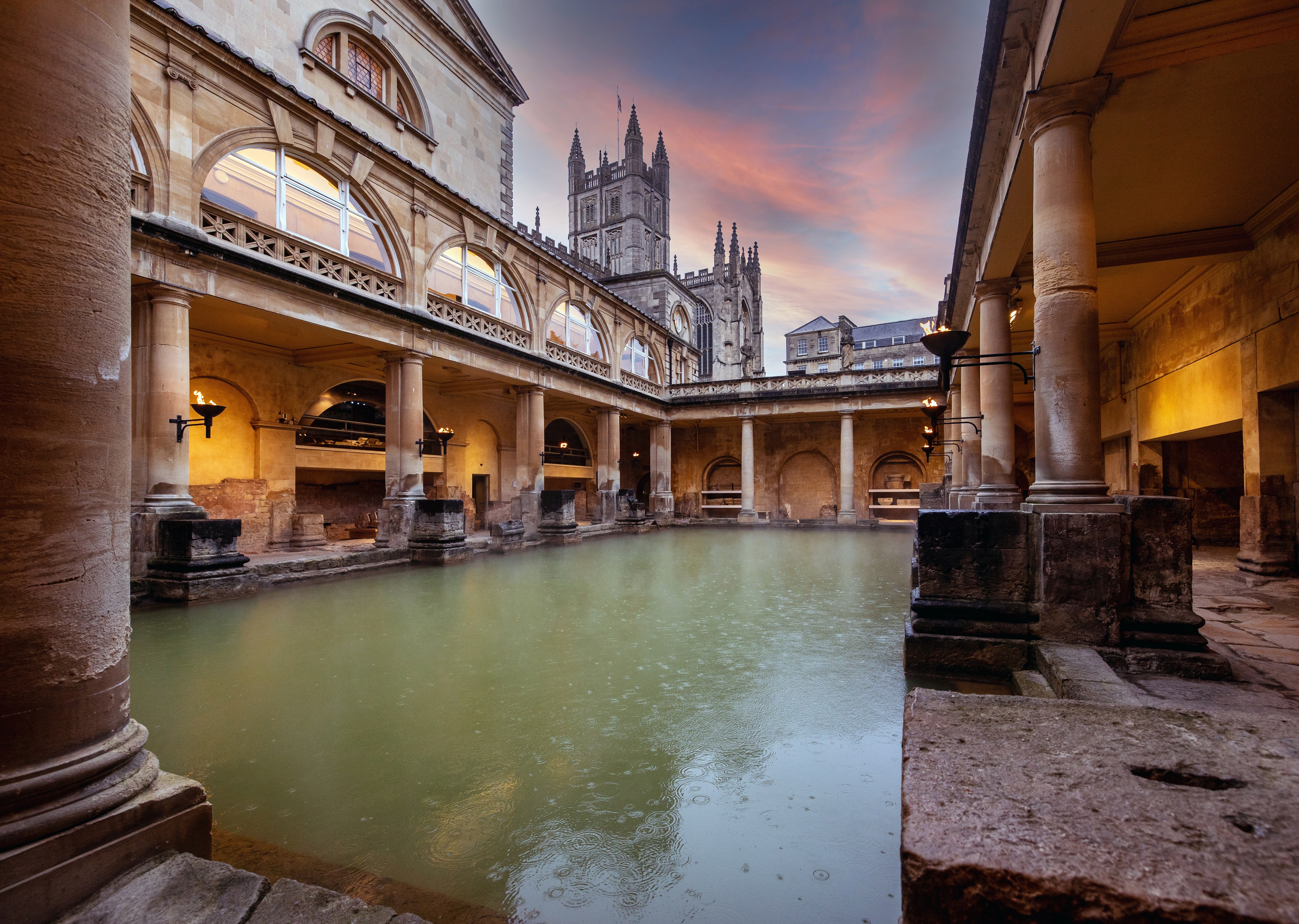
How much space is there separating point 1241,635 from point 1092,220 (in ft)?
10.9

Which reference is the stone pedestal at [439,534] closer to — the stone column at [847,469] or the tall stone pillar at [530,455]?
the tall stone pillar at [530,455]

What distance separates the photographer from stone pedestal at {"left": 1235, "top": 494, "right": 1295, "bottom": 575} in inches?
277

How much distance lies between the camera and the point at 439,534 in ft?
37.0

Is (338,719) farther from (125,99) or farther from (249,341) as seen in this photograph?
(249,341)

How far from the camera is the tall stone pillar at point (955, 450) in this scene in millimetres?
12906

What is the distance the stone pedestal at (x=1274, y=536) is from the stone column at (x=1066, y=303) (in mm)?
5263

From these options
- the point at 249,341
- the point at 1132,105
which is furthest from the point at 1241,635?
the point at 249,341

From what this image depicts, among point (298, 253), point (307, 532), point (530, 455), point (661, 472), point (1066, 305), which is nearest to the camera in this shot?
point (1066, 305)

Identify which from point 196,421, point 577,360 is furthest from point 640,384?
point 196,421

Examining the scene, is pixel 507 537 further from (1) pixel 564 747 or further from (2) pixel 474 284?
(1) pixel 564 747

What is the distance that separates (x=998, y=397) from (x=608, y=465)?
13.2 meters

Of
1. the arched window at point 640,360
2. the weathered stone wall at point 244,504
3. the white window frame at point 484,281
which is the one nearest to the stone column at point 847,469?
the arched window at point 640,360

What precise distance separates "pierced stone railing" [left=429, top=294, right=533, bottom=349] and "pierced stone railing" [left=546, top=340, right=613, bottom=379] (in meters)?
1.00

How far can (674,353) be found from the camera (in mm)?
28625
